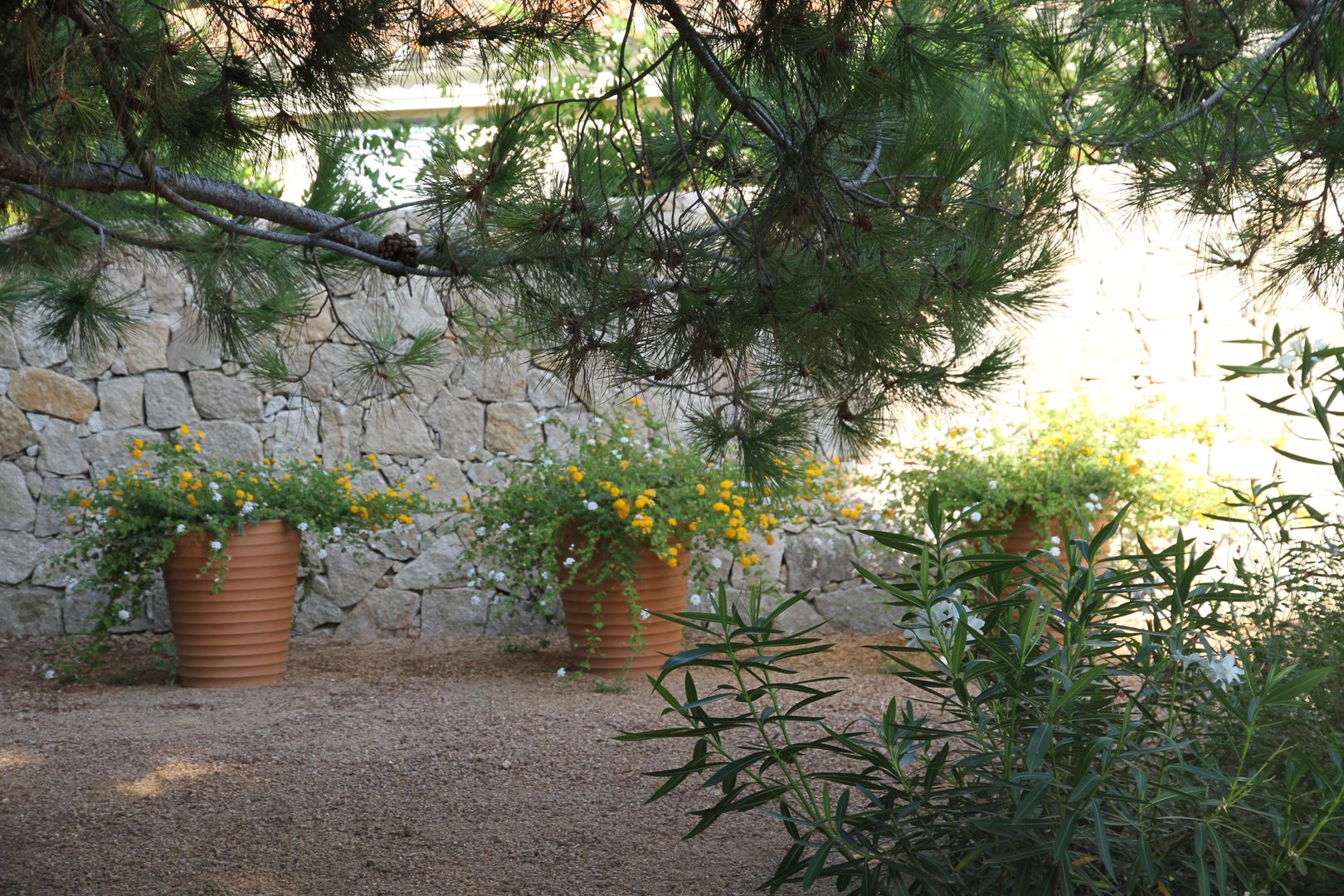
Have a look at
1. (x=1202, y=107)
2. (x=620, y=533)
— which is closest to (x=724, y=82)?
(x=1202, y=107)

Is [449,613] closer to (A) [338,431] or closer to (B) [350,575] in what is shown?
(B) [350,575]

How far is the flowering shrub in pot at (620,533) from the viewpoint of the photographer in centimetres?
317

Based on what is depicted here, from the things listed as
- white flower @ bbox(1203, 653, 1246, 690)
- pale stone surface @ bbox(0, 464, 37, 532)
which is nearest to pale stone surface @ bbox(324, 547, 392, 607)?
pale stone surface @ bbox(0, 464, 37, 532)

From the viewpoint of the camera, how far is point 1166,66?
6.63ft

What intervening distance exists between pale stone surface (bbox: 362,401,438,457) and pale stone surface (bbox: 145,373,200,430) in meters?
0.60

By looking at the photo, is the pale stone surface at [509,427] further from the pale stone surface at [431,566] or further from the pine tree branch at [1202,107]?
the pine tree branch at [1202,107]

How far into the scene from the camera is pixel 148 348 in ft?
12.9

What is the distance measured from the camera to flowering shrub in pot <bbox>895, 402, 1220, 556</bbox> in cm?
338

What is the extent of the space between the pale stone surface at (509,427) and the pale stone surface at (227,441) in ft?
2.66

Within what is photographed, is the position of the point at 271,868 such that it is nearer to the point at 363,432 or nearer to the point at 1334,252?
the point at 1334,252

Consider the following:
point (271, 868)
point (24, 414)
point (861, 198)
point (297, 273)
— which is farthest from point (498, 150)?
point (24, 414)

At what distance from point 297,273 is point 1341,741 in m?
2.11

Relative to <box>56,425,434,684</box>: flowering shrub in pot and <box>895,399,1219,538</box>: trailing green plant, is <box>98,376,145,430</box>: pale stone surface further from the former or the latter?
<box>895,399,1219,538</box>: trailing green plant

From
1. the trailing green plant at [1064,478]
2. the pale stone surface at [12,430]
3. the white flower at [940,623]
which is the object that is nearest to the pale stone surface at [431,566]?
the pale stone surface at [12,430]
